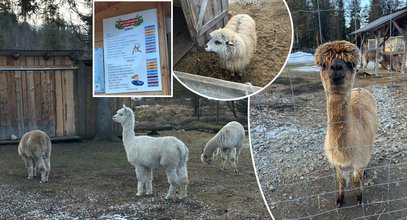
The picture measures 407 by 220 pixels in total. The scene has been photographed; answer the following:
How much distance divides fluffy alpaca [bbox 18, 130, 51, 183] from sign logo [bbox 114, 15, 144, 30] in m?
1.46

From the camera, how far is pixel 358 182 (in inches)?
102

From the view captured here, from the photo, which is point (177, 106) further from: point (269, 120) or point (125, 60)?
point (269, 120)

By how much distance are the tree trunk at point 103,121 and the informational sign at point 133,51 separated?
3.71 ft

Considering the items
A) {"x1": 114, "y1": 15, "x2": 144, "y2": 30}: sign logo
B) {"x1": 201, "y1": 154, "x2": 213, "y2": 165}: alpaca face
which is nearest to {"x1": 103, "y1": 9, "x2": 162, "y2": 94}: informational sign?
{"x1": 114, "y1": 15, "x2": 144, "y2": 30}: sign logo

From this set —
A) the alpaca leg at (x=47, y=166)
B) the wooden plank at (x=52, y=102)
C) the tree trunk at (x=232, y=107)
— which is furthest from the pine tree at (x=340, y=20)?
the alpaca leg at (x=47, y=166)

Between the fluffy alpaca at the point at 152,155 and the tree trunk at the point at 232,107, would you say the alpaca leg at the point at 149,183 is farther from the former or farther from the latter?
the tree trunk at the point at 232,107

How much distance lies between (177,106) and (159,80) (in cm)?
75

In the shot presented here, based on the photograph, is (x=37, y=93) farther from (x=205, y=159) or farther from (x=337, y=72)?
(x=337, y=72)

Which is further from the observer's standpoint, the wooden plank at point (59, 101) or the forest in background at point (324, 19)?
the wooden plank at point (59, 101)

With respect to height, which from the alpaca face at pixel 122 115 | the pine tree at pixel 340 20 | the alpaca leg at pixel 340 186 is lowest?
the alpaca leg at pixel 340 186

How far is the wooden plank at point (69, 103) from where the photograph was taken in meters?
3.70

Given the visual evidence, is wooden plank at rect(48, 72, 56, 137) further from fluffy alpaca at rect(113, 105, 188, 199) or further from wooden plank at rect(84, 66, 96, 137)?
fluffy alpaca at rect(113, 105, 188, 199)

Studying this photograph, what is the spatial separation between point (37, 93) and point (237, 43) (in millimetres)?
1839

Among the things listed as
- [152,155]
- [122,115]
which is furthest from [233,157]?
[122,115]
